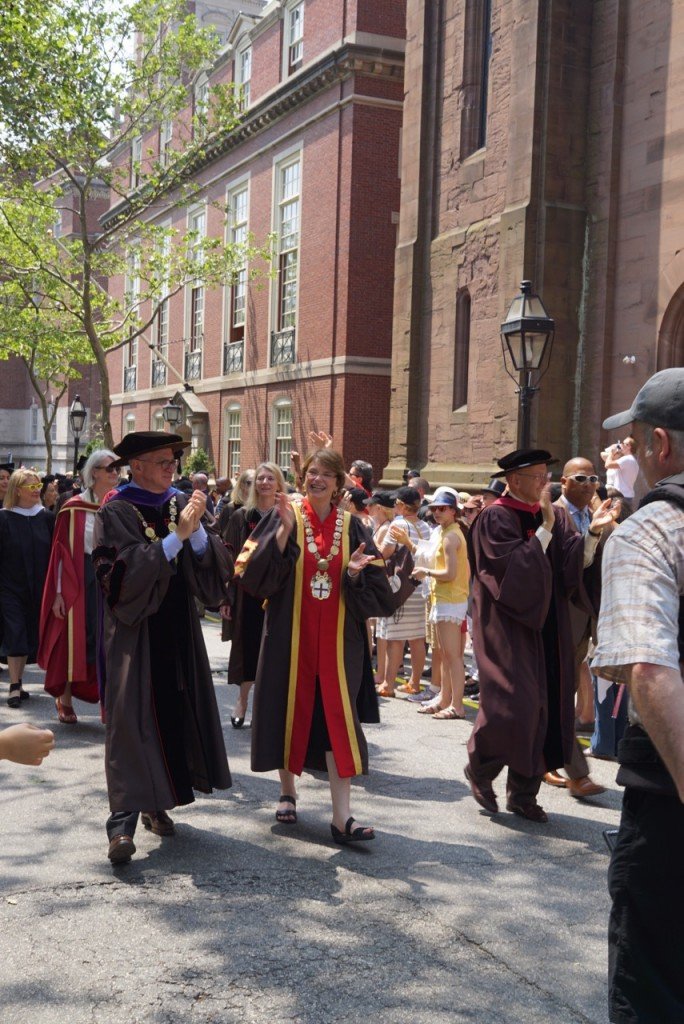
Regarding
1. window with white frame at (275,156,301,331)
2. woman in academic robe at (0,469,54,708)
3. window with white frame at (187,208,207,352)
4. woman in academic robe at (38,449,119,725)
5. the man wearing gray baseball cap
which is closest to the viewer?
the man wearing gray baseball cap

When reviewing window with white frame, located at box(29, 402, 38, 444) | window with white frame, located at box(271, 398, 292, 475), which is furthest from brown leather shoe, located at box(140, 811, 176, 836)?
window with white frame, located at box(29, 402, 38, 444)

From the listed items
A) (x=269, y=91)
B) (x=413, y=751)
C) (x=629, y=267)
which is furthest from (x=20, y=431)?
(x=413, y=751)

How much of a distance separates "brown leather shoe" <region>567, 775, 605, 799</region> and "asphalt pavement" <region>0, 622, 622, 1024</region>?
8 cm

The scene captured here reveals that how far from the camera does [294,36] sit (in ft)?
91.0

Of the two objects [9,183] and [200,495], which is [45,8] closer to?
[9,183]

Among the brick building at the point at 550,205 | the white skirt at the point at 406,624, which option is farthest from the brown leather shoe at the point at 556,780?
the brick building at the point at 550,205

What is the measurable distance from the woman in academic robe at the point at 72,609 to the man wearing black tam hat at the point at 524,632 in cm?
340

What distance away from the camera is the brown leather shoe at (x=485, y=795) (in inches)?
251

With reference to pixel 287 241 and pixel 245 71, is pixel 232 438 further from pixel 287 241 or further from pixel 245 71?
pixel 245 71

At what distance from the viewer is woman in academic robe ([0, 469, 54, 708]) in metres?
9.87

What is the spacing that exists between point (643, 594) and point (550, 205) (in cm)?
1513

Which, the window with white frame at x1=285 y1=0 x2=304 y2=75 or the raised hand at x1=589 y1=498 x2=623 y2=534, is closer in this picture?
the raised hand at x1=589 y1=498 x2=623 y2=534

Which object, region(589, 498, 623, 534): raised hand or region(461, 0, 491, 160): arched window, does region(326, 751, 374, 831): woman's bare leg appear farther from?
region(461, 0, 491, 160): arched window

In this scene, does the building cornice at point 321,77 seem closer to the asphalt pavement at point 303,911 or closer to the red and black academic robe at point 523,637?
the red and black academic robe at point 523,637
